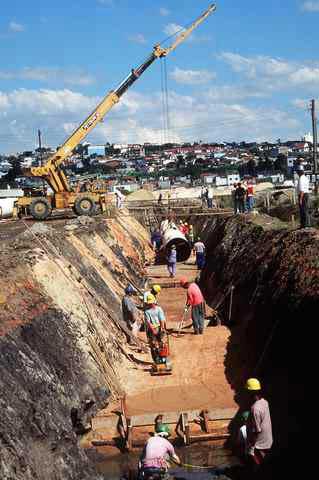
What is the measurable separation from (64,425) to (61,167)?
942 inches

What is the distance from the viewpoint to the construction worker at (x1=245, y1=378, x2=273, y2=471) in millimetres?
8875

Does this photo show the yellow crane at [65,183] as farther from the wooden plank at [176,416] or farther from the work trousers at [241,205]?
the wooden plank at [176,416]

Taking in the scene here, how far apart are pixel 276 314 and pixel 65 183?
19.7m

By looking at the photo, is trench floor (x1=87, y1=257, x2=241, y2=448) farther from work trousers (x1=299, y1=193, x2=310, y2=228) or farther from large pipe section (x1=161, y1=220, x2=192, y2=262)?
large pipe section (x1=161, y1=220, x2=192, y2=262)

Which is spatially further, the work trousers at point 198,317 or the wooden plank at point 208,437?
the work trousers at point 198,317

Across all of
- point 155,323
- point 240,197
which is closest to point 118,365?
point 155,323

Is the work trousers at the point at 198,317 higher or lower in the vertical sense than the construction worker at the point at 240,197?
lower

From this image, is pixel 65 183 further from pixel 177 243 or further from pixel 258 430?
pixel 258 430

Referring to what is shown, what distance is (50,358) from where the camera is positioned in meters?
11.6

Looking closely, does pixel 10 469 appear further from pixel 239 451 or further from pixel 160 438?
pixel 239 451

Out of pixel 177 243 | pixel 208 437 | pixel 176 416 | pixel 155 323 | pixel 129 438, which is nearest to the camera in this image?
pixel 129 438

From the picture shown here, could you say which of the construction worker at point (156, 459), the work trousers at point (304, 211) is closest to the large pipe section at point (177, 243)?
the work trousers at point (304, 211)

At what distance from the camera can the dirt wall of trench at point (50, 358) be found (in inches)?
344

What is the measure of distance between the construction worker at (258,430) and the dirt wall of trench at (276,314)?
0.95 m
